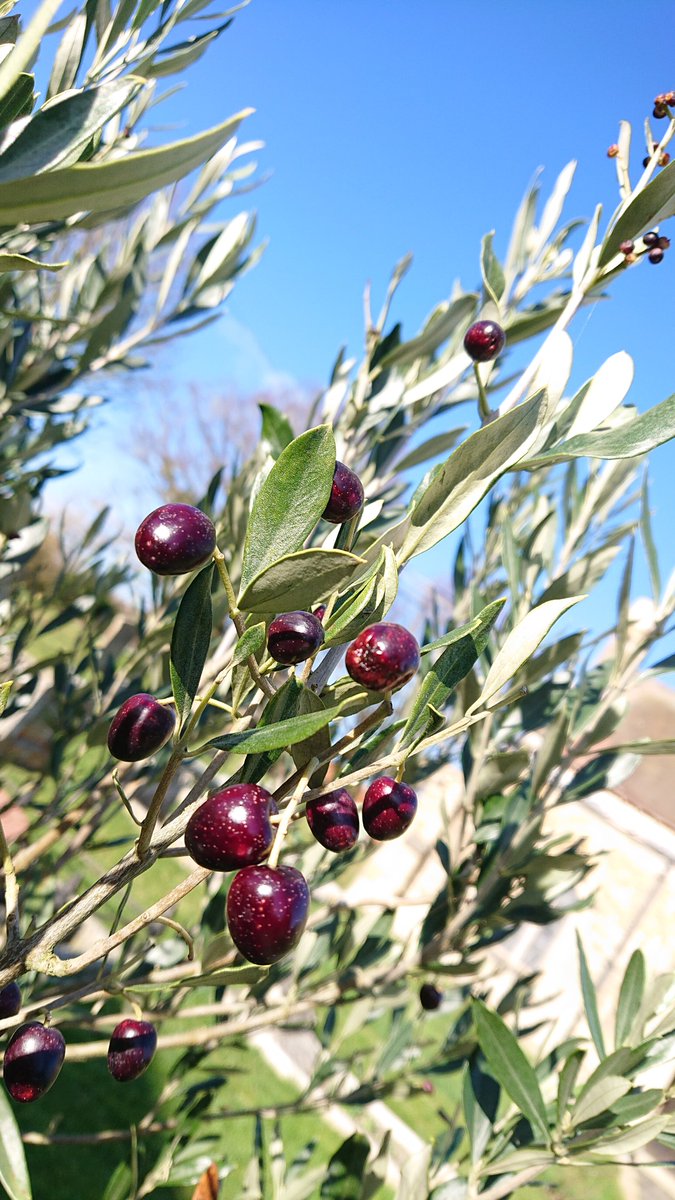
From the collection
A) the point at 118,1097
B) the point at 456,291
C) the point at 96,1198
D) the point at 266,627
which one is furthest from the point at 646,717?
the point at 266,627

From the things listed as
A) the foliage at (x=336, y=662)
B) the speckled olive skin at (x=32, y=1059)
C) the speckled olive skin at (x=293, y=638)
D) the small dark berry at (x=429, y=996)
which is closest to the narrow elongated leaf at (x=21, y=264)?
the foliage at (x=336, y=662)

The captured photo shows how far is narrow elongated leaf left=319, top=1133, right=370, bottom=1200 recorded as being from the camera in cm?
138

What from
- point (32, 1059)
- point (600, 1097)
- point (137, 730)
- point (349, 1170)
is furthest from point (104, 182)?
point (349, 1170)

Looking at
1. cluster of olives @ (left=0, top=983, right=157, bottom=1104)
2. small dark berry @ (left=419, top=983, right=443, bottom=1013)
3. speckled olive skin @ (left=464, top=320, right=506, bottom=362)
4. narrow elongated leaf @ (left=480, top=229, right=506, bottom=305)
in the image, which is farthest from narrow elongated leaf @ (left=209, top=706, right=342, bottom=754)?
small dark berry @ (left=419, top=983, right=443, bottom=1013)

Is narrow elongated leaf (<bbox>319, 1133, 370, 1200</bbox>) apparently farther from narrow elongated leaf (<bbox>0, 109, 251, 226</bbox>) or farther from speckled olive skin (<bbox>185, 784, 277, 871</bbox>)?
narrow elongated leaf (<bbox>0, 109, 251, 226</bbox>)

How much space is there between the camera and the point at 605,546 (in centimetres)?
169

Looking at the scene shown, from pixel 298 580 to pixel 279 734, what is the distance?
11cm

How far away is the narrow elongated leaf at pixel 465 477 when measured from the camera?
0.62 m

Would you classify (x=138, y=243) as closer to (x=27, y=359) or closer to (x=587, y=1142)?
(x=27, y=359)

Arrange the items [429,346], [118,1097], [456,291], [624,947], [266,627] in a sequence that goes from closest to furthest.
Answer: [266,627] → [429,346] → [456,291] → [118,1097] → [624,947]

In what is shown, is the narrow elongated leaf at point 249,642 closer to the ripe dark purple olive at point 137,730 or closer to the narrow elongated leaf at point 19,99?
the ripe dark purple olive at point 137,730

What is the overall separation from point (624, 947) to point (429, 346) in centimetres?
1198

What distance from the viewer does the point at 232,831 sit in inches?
22.0

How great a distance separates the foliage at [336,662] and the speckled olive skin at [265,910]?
0.17ft
